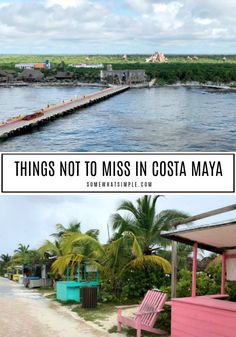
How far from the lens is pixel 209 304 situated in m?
8.89

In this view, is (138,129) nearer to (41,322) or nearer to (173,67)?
(41,322)

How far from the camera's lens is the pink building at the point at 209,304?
8273 millimetres

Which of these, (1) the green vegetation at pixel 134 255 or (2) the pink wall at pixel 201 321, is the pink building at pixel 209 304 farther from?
(1) the green vegetation at pixel 134 255

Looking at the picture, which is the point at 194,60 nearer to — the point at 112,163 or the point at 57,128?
the point at 57,128

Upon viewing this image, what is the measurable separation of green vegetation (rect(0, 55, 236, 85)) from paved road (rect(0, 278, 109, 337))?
99.2 m

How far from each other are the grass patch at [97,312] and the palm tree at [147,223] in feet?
5.72

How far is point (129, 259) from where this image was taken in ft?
52.6

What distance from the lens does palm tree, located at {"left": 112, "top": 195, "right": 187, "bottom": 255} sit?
15977mm

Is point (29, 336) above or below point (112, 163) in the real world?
below

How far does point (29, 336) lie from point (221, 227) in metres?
4.87

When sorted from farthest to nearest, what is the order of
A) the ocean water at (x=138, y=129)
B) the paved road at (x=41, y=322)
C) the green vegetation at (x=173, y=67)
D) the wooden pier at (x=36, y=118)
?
the green vegetation at (x=173, y=67), the wooden pier at (x=36, y=118), the ocean water at (x=138, y=129), the paved road at (x=41, y=322)

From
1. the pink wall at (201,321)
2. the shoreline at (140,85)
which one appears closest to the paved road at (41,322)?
the pink wall at (201,321)

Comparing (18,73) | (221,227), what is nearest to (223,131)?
(221,227)
